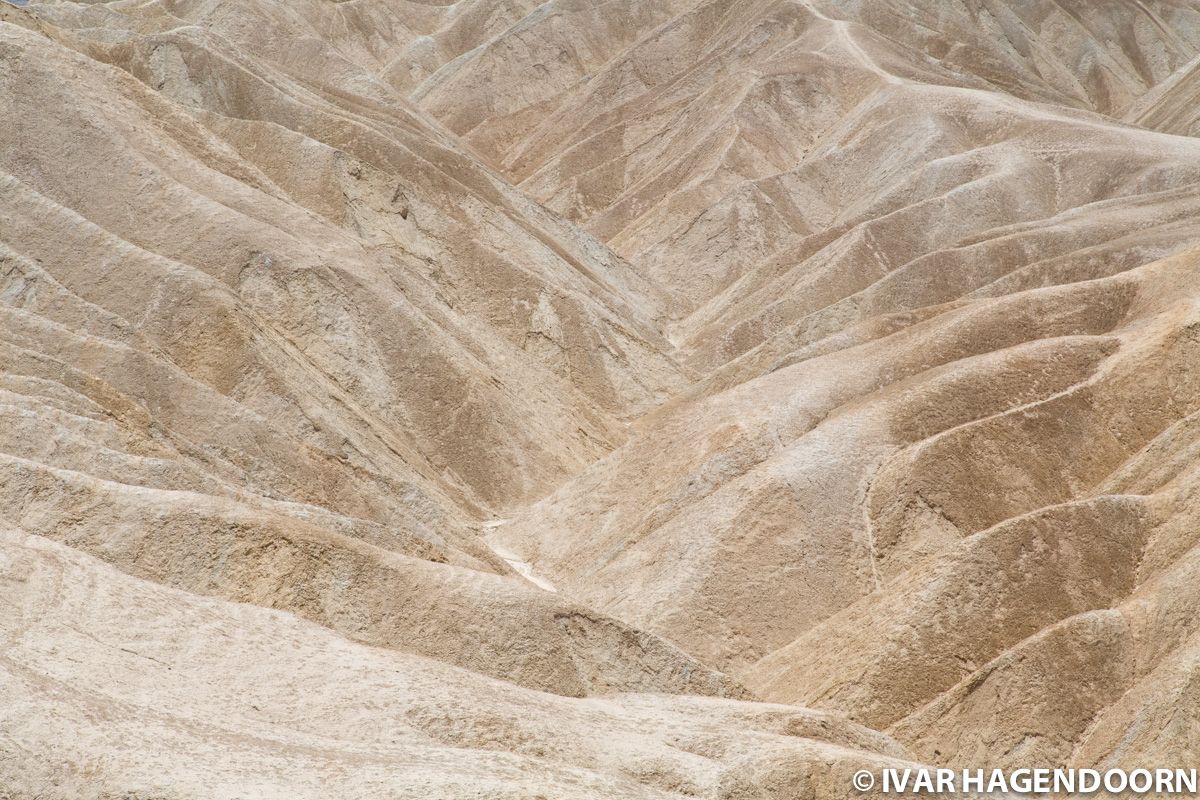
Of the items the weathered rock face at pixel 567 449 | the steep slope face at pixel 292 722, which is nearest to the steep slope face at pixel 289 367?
the weathered rock face at pixel 567 449

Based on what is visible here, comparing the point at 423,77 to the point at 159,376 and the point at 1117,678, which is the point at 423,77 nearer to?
the point at 159,376

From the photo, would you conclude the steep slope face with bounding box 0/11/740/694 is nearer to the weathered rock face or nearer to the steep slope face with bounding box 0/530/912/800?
the weathered rock face

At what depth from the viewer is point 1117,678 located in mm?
24172

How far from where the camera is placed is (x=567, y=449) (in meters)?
45.9

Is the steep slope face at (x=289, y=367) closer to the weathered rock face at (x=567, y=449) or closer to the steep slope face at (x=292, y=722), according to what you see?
the weathered rock face at (x=567, y=449)

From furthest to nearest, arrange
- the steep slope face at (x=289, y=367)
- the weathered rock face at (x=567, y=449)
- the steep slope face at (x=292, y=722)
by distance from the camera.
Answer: the steep slope face at (x=289, y=367) → the weathered rock face at (x=567, y=449) → the steep slope face at (x=292, y=722)

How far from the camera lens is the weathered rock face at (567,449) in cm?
1872

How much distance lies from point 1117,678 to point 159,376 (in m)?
21.4

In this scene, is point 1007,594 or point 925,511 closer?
point 1007,594

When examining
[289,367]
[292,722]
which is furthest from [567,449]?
[292,722]

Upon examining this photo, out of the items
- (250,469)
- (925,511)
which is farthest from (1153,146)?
(250,469)

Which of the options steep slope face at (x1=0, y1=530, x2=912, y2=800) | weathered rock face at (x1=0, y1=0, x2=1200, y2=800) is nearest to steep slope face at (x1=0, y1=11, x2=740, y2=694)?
weathered rock face at (x1=0, y1=0, x2=1200, y2=800)

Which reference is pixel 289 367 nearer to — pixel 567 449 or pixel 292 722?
pixel 567 449

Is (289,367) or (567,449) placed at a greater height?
(567,449)
